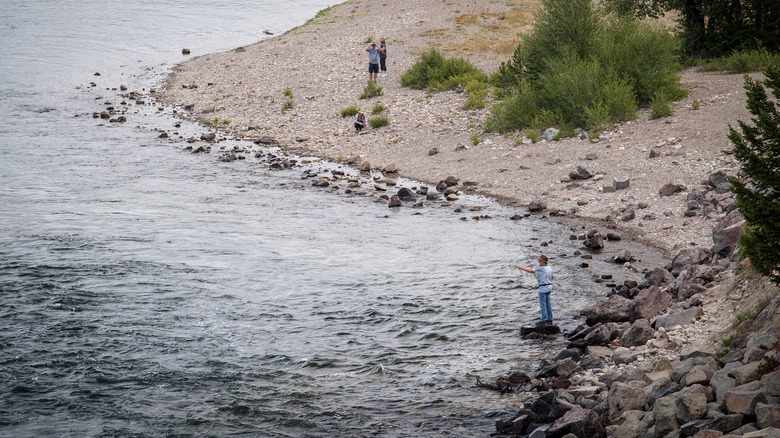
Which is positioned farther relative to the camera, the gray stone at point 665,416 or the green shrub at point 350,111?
the green shrub at point 350,111

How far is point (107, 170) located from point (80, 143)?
5.88 m

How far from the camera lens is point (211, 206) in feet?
81.7

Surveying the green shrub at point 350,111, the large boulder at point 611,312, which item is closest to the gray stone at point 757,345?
the large boulder at point 611,312

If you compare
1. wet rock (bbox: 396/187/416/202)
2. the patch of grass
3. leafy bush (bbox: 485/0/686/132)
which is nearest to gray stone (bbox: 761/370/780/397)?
wet rock (bbox: 396/187/416/202)

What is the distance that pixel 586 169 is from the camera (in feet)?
80.5

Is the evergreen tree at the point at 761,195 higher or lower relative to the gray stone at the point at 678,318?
higher

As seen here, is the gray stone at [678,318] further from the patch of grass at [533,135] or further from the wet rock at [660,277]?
the patch of grass at [533,135]

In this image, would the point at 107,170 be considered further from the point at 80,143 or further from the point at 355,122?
the point at 355,122

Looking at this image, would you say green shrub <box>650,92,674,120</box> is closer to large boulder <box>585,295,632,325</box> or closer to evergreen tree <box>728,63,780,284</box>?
large boulder <box>585,295,632,325</box>

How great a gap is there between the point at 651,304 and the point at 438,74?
86.2 feet

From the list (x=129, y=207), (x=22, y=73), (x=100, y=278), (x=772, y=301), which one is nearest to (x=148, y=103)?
(x=22, y=73)

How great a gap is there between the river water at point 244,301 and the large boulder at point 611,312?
984 millimetres

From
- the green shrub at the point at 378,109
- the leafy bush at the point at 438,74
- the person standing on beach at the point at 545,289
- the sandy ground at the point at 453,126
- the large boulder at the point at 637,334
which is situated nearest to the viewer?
the large boulder at the point at 637,334

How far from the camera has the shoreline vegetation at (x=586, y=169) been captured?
9.99 meters
